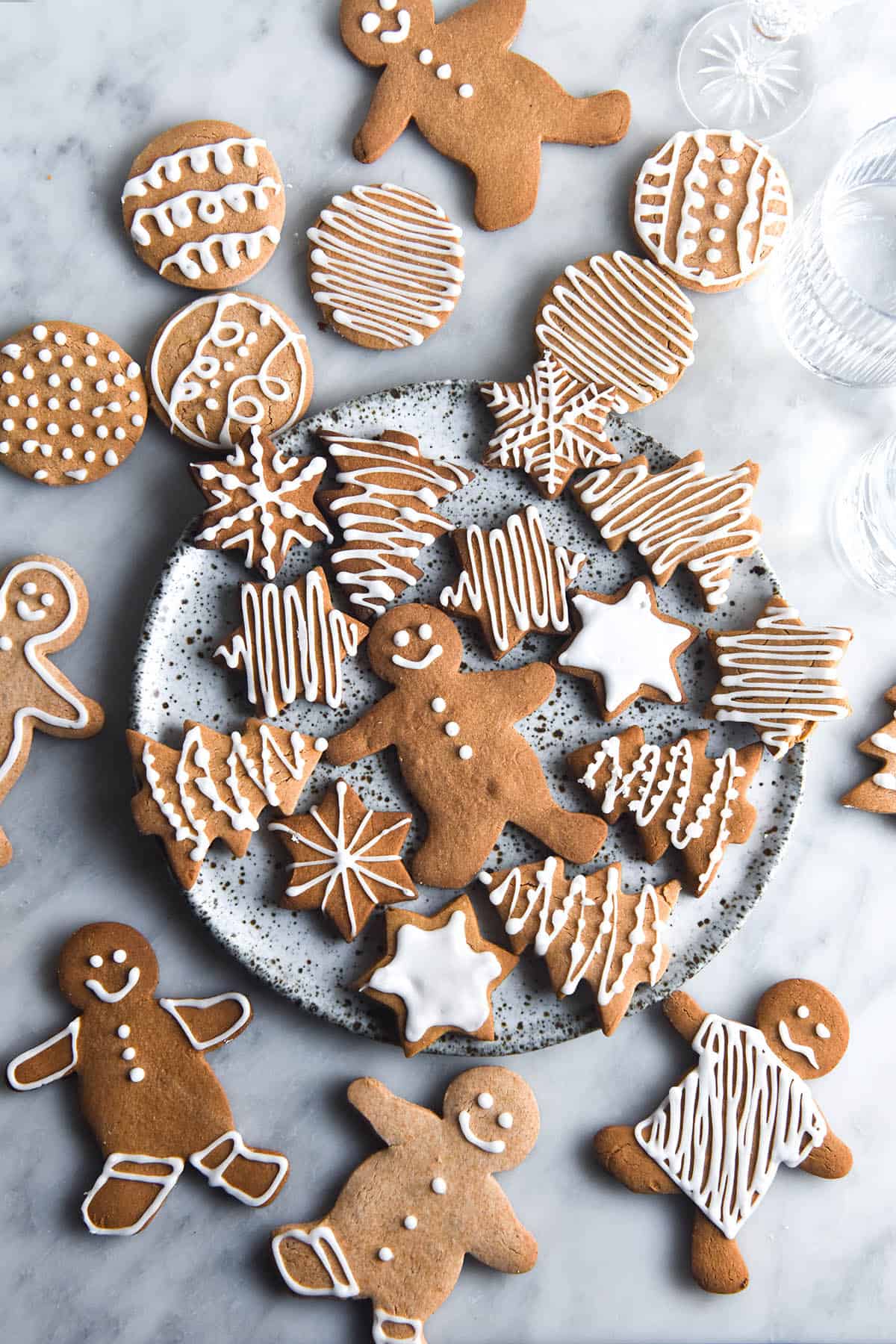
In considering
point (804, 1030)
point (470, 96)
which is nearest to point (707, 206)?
point (470, 96)

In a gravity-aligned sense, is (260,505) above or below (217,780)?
above

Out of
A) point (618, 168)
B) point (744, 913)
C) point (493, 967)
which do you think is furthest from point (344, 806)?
point (618, 168)

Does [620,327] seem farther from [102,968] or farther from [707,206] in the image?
[102,968]

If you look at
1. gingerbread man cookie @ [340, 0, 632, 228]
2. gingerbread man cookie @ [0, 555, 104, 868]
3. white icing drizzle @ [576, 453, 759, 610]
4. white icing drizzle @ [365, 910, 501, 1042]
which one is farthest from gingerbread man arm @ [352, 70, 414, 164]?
white icing drizzle @ [365, 910, 501, 1042]

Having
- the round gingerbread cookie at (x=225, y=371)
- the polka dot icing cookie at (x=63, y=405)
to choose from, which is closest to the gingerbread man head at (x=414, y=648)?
the round gingerbread cookie at (x=225, y=371)

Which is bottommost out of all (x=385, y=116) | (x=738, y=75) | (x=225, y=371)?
(x=225, y=371)

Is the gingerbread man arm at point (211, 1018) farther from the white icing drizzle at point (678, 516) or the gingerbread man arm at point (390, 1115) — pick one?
the white icing drizzle at point (678, 516)

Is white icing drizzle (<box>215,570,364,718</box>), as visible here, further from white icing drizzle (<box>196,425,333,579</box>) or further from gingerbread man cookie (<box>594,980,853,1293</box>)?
gingerbread man cookie (<box>594,980,853,1293</box>)
